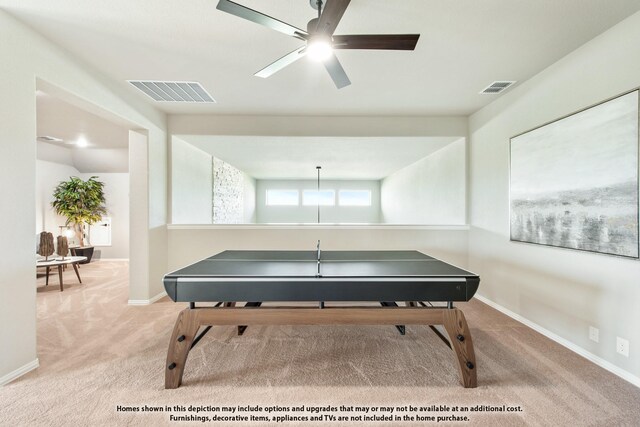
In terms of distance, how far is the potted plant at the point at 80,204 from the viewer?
6090mm

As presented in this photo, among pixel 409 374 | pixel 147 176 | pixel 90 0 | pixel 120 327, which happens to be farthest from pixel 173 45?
pixel 409 374

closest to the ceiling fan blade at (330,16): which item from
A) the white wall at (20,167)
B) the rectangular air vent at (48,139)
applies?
the white wall at (20,167)

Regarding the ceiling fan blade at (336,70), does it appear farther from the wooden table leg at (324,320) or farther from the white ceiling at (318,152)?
the white ceiling at (318,152)

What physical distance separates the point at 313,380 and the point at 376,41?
2341mm

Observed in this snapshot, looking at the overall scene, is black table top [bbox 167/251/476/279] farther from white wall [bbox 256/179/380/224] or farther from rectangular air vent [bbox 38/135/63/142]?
white wall [bbox 256/179/380/224]

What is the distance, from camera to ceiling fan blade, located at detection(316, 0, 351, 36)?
1.39 meters

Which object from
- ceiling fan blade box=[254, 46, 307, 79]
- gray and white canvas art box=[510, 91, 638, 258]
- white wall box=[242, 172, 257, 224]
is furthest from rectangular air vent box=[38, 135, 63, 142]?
gray and white canvas art box=[510, 91, 638, 258]

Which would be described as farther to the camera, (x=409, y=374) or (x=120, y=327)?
(x=120, y=327)

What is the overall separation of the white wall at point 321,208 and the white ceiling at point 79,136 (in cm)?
446

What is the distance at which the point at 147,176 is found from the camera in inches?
141

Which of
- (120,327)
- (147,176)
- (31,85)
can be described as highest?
(31,85)

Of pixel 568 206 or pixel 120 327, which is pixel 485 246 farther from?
pixel 120 327

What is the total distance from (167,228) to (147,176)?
850mm

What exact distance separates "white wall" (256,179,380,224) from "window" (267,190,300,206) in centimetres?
12
